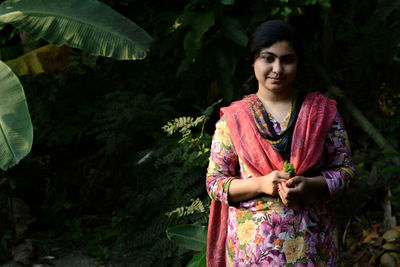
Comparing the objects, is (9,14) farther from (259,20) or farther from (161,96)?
(259,20)

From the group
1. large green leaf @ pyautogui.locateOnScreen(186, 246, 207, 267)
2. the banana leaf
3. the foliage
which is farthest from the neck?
the banana leaf

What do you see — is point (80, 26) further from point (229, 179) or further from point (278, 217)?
point (278, 217)

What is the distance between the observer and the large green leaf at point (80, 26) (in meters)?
3.31

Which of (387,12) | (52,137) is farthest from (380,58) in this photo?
(52,137)

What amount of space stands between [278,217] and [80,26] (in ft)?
7.95

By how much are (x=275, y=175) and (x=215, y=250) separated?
1.91 feet

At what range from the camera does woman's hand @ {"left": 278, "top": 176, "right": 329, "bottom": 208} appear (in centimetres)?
157

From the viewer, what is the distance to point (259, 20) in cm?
361

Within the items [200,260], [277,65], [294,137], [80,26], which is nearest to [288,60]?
[277,65]

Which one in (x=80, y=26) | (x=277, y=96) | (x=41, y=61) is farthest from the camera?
(x=41, y=61)

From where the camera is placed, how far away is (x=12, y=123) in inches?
111

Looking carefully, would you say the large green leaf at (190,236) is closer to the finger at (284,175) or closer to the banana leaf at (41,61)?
the finger at (284,175)

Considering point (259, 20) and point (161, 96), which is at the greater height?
point (259, 20)

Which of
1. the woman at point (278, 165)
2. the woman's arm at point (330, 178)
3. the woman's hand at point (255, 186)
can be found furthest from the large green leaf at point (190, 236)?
the woman's arm at point (330, 178)
